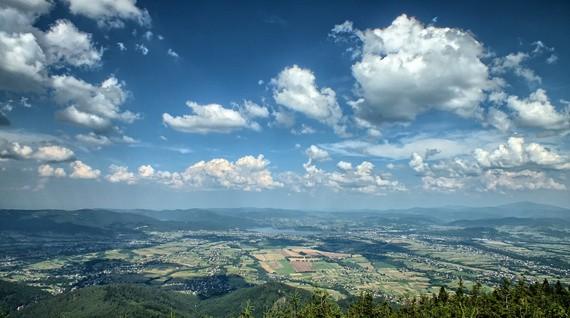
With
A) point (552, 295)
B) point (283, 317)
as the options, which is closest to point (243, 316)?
point (283, 317)

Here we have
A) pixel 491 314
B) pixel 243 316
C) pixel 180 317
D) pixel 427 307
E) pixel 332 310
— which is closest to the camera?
pixel 243 316

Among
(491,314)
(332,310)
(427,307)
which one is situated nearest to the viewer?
(491,314)

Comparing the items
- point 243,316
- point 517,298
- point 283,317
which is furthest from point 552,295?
point 243,316

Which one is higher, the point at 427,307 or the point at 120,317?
the point at 427,307

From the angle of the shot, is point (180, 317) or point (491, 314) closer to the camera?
point (491, 314)

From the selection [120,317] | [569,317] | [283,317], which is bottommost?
[120,317]

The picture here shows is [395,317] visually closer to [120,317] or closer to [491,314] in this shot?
[491,314]

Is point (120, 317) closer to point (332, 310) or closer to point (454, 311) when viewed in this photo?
point (332, 310)

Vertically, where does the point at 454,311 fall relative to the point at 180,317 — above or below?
above

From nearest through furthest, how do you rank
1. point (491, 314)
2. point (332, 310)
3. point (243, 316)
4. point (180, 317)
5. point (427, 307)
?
point (243, 316)
point (491, 314)
point (332, 310)
point (427, 307)
point (180, 317)
